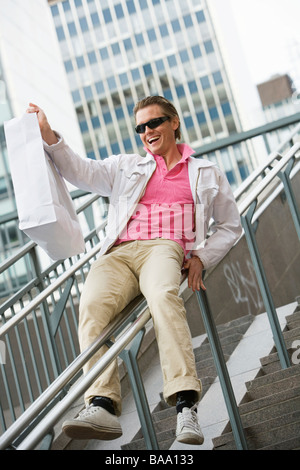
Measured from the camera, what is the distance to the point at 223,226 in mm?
3297

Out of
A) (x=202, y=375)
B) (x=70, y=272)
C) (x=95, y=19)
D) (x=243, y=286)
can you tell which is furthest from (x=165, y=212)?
(x=95, y=19)

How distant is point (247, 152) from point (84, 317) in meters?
4.10

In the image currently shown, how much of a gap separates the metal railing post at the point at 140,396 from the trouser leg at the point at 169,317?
0.29 metres

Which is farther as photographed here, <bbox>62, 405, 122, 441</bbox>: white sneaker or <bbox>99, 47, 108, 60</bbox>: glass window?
<bbox>99, 47, 108, 60</bbox>: glass window

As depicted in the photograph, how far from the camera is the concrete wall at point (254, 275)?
5883mm

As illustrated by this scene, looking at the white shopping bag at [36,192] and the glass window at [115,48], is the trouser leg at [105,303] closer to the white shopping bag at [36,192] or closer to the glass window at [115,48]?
the white shopping bag at [36,192]

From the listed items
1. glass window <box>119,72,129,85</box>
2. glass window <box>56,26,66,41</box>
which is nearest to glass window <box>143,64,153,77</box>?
glass window <box>119,72,129,85</box>

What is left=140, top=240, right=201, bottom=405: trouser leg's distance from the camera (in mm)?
2543

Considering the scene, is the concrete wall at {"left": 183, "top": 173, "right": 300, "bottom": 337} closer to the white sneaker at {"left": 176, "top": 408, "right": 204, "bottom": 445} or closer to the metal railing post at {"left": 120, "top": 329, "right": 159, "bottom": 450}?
the metal railing post at {"left": 120, "top": 329, "right": 159, "bottom": 450}

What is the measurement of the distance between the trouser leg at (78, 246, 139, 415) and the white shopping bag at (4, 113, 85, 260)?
0.65 ft

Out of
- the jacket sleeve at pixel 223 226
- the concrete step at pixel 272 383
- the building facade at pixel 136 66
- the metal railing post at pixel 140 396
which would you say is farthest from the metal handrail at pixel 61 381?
the building facade at pixel 136 66

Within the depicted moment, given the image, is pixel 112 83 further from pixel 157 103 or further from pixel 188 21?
pixel 157 103
